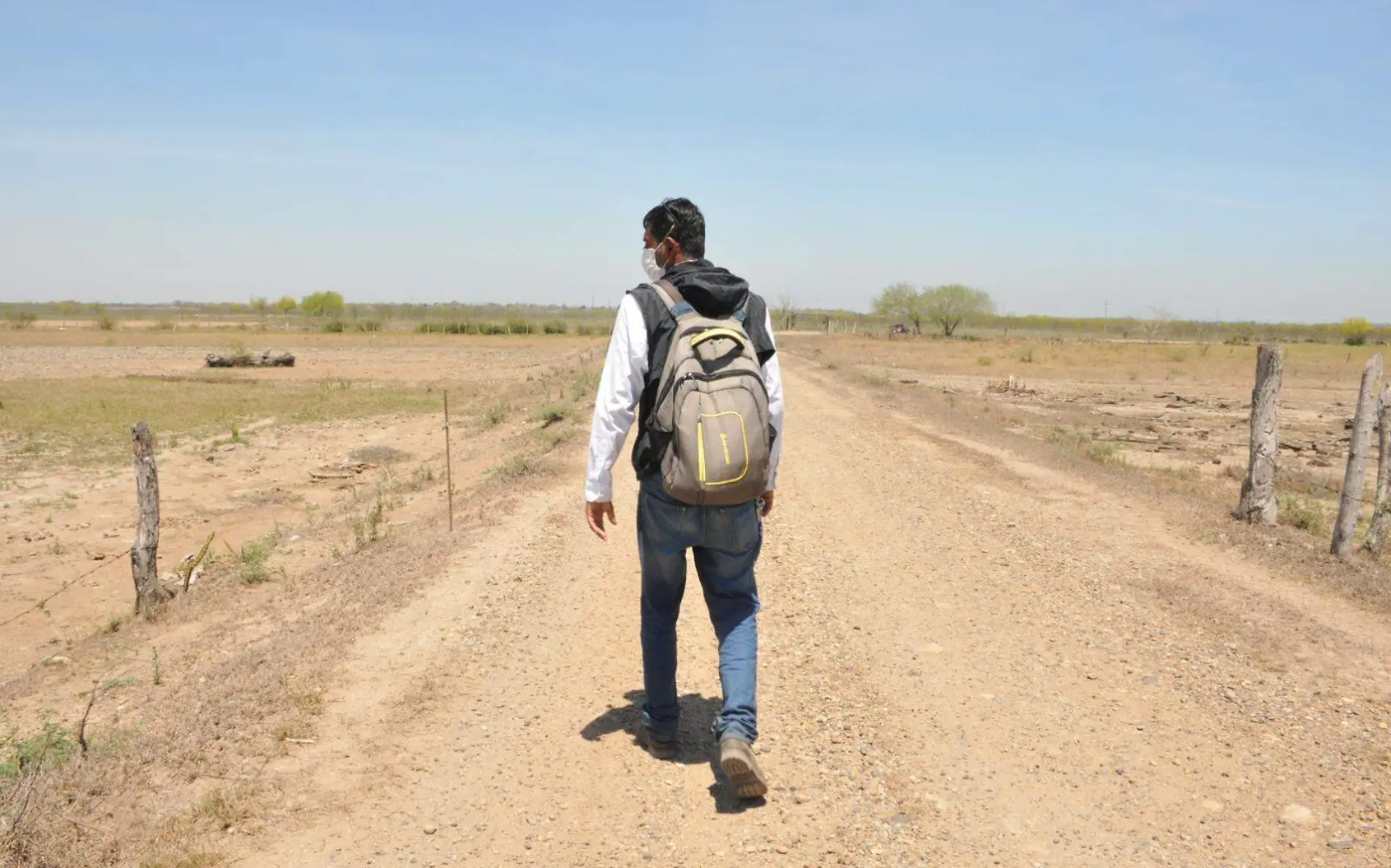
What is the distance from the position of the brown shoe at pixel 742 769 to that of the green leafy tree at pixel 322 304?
12246 cm

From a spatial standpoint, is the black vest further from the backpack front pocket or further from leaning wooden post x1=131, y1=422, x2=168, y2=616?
leaning wooden post x1=131, y1=422, x2=168, y2=616

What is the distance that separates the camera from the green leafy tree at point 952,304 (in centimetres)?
9312

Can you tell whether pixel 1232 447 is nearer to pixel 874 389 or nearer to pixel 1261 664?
pixel 874 389

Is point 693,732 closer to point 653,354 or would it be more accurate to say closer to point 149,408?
point 653,354

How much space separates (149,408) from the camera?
24.5m

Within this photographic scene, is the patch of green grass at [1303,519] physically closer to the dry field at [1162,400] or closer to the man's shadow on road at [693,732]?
the dry field at [1162,400]

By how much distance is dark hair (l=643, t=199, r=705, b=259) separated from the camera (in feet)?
12.6

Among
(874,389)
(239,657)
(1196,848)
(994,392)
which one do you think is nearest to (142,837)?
(239,657)

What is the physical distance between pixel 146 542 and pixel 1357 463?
990 centimetres

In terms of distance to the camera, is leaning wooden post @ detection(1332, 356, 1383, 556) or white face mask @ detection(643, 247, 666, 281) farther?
leaning wooden post @ detection(1332, 356, 1383, 556)

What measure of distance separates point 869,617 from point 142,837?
394cm

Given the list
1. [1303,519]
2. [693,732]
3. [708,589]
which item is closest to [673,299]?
[708,589]

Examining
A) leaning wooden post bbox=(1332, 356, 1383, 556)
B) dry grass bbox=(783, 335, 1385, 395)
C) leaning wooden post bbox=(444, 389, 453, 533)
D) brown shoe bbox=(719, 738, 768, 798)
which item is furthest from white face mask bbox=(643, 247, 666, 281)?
dry grass bbox=(783, 335, 1385, 395)

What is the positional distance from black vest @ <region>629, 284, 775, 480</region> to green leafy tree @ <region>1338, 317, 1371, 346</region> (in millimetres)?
87668
